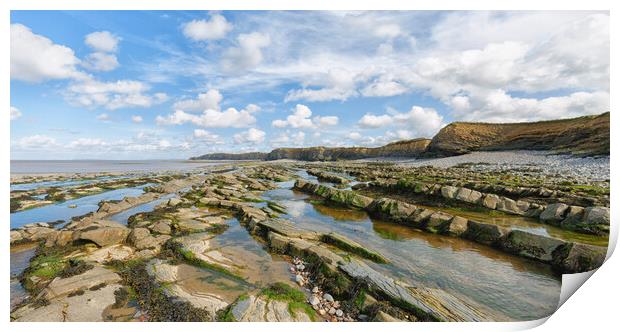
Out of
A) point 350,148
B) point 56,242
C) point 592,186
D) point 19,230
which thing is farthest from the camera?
point 350,148

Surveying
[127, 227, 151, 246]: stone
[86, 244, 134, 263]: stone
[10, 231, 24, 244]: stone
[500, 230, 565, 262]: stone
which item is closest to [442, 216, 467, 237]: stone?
[500, 230, 565, 262]: stone

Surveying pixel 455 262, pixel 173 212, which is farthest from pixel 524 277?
pixel 173 212

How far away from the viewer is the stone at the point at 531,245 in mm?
9195

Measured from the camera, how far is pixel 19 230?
11.5 m

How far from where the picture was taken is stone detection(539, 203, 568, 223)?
1311cm

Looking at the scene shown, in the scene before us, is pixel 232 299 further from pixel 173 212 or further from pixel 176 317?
pixel 173 212

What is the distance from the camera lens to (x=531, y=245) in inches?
383

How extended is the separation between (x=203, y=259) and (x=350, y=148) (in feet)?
550

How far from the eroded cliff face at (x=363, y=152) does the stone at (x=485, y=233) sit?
100128 mm

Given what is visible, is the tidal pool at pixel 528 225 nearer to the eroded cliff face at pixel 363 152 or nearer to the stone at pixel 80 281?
the stone at pixel 80 281

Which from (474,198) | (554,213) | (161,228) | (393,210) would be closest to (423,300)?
(393,210)

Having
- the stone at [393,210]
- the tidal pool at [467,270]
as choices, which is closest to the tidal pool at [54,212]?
the tidal pool at [467,270]

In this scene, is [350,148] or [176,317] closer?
[176,317]

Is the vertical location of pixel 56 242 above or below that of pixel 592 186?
below
